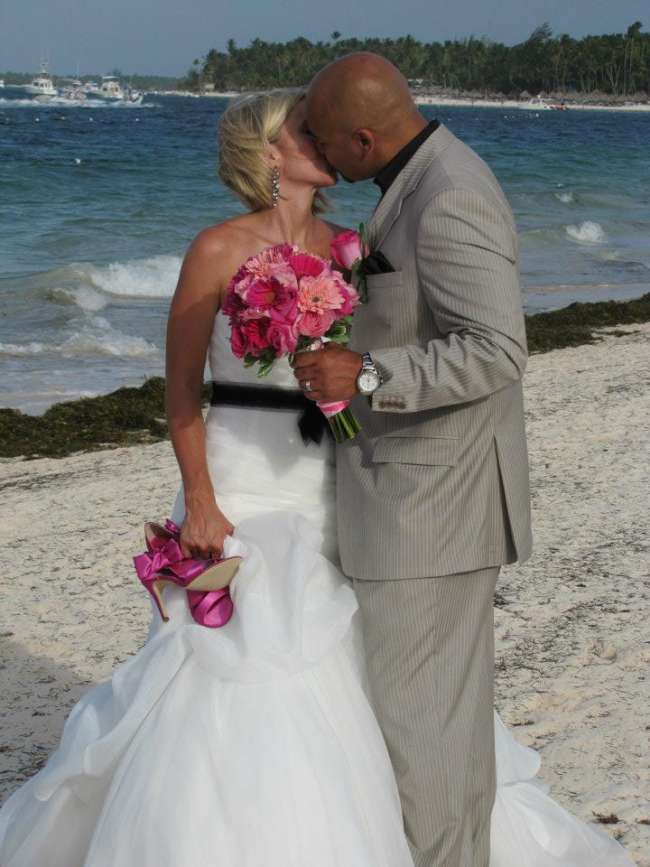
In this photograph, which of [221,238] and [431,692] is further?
[221,238]

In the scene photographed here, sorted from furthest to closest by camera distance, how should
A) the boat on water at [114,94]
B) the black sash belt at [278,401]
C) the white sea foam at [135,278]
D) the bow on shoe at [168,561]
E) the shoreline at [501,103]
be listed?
1. the shoreline at [501,103]
2. the boat on water at [114,94]
3. the white sea foam at [135,278]
4. the black sash belt at [278,401]
5. the bow on shoe at [168,561]

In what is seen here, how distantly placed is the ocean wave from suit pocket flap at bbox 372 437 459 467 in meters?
10.8

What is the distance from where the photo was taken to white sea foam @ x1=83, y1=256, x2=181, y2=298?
18.5 meters

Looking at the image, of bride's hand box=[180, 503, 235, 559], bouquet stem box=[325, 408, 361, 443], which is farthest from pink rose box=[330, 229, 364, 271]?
bride's hand box=[180, 503, 235, 559]

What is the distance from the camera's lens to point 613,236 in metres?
27.8

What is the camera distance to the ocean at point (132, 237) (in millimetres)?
13773

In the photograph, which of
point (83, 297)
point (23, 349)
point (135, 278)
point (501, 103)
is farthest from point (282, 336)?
point (501, 103)

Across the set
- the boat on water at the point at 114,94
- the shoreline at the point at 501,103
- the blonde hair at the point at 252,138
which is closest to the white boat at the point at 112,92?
the boat on water at the point at 114,94

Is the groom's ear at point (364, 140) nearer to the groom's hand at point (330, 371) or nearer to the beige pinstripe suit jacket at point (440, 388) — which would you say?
the beige pinstripe suit jacket at point (440, 388)

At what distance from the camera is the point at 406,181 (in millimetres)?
2939

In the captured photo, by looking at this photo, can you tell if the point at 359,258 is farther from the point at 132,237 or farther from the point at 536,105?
the point at 536,105

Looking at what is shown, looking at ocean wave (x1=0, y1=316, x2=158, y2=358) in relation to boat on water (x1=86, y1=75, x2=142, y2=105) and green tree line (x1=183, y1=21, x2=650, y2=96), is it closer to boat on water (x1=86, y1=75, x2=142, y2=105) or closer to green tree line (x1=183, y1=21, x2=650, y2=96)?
boat on water (x1=86, y1=75, x2=142, y2=105)

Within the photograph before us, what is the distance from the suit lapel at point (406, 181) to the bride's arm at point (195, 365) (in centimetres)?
43

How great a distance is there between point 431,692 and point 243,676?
1.45 ft
